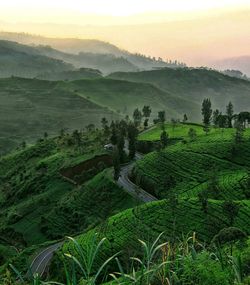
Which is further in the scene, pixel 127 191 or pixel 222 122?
pixel 222 122

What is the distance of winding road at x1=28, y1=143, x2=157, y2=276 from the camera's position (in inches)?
3719

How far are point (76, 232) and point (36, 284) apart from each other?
99.4 metres

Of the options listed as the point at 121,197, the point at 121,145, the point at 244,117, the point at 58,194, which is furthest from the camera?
the point at 244,117

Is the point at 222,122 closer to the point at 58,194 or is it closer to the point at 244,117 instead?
the point at 244,117

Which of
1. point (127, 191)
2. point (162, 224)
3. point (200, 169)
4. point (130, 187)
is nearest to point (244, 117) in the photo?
point (200, 169)

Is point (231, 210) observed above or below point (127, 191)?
above

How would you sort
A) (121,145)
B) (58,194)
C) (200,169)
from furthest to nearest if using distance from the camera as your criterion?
(58,194) → (121,145) → (200,169)

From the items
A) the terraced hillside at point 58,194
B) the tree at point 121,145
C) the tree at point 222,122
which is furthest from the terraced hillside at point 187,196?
the tree at point 222,122

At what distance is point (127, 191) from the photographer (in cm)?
12231

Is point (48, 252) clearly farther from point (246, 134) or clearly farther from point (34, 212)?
point (246, 134)

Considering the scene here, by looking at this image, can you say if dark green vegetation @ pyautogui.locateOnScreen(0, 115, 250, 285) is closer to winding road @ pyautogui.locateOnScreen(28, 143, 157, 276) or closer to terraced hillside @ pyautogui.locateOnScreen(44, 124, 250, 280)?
terraced hillside @ pyautogui.locateOnScreen(44, 124, 250, 280)

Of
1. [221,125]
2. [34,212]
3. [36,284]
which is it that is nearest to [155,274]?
[36,284]

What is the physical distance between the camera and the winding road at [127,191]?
94.4m

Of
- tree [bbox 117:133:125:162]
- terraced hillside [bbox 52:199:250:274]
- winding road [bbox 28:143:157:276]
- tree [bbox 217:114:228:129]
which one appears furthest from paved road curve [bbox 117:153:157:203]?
tree [bbox 217:114:228:129]
